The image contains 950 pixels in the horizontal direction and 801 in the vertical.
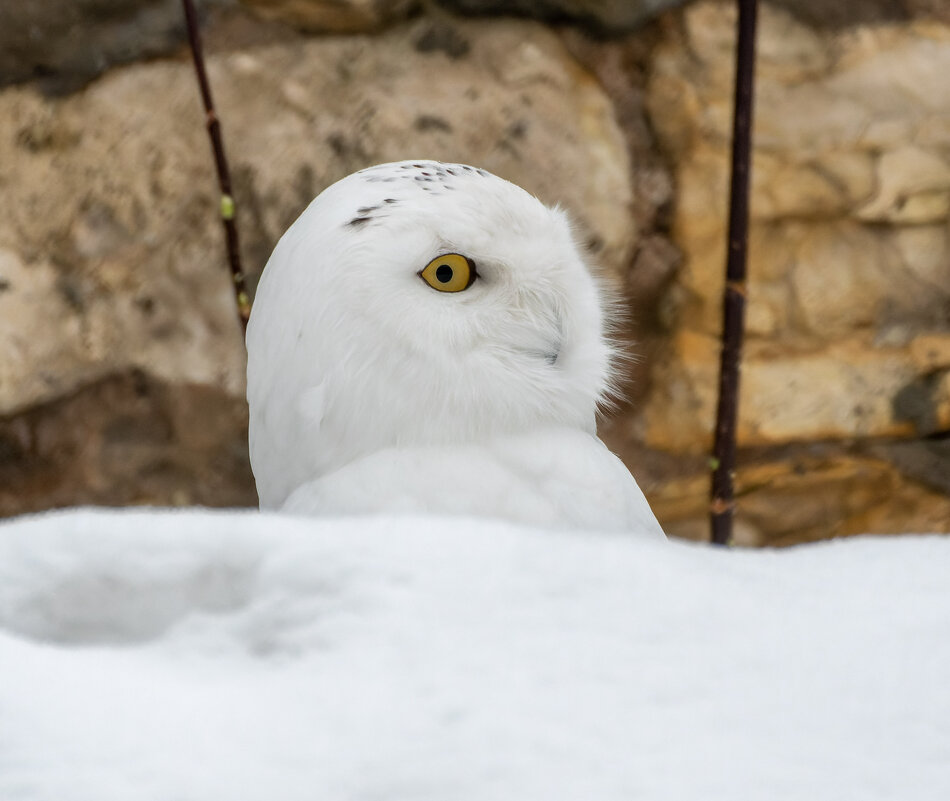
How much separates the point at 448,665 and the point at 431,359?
54 cm

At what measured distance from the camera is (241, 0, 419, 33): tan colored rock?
1.68 metres

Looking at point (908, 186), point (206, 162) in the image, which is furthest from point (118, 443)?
point (908, 186)

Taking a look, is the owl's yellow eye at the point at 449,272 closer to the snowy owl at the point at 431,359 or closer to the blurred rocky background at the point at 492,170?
the snowy owl at the point at 431,359

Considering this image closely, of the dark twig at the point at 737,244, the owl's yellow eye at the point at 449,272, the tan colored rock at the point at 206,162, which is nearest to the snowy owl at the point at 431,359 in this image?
the owl's yellow eye at the point at 449,272

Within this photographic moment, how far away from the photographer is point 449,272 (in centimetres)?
86

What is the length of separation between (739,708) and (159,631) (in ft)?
0.68

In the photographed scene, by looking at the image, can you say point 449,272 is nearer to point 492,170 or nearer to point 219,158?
point 219,158

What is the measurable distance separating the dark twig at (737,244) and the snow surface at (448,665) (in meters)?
0.76

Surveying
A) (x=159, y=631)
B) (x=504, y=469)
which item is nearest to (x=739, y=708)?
(x=159, y=631)

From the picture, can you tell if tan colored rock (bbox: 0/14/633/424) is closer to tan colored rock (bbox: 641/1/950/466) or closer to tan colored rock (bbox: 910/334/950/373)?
tan colored rock (bbox: 641/1/950/466)

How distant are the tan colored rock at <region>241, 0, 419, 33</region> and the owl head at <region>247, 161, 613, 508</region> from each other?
2.85 feet

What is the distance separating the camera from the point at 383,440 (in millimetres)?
879

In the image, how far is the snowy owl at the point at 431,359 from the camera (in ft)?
2.78

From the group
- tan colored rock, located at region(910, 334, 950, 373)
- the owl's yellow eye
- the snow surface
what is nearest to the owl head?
the owl's yellow eye
